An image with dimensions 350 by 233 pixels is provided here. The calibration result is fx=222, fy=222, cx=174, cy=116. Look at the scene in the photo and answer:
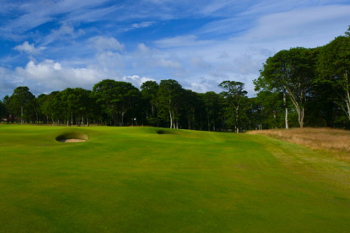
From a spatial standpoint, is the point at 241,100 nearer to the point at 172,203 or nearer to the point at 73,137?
the point at 73,137

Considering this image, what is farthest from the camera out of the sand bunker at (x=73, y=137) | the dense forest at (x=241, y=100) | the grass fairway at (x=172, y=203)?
the dense forest at (x=241, y=100)

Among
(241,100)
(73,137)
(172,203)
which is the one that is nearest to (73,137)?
(73,137)

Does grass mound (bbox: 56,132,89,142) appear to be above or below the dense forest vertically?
below

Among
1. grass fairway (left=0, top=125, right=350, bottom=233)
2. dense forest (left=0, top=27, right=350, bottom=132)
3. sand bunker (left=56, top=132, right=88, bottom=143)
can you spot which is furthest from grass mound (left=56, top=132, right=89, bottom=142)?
dense forest (left=0, top=27, right=350, bottom=132)

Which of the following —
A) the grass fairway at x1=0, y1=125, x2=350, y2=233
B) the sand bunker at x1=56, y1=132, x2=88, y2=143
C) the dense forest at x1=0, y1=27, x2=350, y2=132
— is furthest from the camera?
the dense forest at x1=0, y1=27, x2=350, y2=132

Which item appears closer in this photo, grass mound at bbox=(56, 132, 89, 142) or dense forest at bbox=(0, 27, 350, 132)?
grass mound at bbox=(56, 132, 89, 142)

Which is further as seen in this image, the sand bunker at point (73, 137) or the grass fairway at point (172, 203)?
the sand bunker at point (73, 137)

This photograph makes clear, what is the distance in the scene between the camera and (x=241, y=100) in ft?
260

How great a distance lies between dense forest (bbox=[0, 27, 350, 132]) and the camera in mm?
46866

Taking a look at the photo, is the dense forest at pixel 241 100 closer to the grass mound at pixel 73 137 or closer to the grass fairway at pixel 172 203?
the grass fairway at pixel 172 203

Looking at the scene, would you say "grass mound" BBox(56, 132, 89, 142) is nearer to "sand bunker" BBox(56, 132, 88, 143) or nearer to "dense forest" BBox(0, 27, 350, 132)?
"sand bunker" BBox(56, 132, 88, 143)

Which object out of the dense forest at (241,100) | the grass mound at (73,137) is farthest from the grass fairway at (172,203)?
the dense forest at (241,100)

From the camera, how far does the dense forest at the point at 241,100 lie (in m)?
46.9

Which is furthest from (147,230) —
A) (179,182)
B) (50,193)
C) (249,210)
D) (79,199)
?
(179,182)
